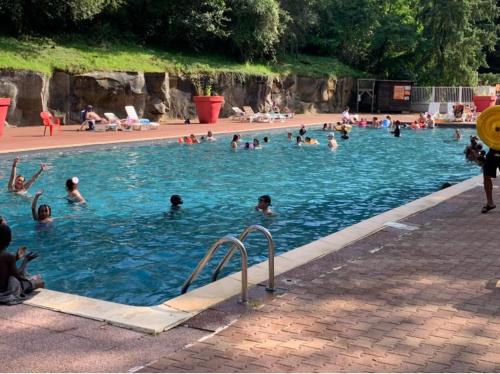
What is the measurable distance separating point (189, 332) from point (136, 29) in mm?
30934

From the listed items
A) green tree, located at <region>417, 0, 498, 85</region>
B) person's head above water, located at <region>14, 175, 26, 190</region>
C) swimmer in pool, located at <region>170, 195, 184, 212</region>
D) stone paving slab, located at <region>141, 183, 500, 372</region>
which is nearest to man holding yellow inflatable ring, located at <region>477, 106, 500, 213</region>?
stone paving slab, located at <region>141, 183, 500, 372</region>

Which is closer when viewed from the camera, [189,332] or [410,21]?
[189,332]

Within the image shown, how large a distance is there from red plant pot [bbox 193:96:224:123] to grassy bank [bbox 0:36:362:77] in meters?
2.90

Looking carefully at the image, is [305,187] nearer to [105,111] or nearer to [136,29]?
[105,111]

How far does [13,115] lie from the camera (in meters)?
22.8

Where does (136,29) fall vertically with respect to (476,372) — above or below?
above

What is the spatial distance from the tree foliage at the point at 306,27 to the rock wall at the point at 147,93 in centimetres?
254

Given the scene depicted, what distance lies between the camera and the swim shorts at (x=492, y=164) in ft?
28.5

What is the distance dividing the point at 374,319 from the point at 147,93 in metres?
23.9

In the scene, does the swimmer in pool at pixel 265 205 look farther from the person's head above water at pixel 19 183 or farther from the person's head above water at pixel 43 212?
the person's head above water at pixel 19 183

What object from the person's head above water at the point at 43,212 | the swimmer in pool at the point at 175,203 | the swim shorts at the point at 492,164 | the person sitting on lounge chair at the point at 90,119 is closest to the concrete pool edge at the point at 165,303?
the swim shorts at the point at 492,164

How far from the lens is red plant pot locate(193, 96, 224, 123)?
26.5m

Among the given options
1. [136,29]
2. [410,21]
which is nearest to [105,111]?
[136,29]

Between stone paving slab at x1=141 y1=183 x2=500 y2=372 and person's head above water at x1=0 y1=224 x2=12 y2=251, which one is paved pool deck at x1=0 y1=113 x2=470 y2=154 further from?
stone paving slab at x1=141 y1=183 x2=500 y2=372
